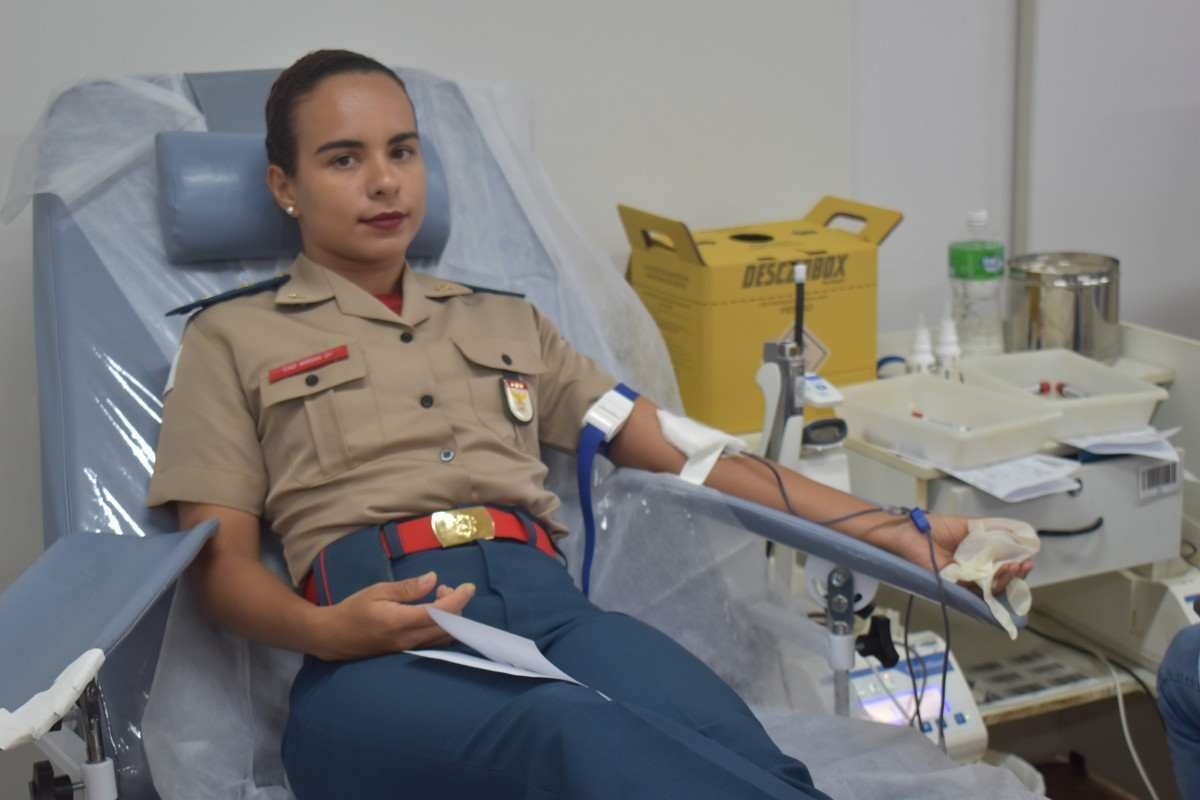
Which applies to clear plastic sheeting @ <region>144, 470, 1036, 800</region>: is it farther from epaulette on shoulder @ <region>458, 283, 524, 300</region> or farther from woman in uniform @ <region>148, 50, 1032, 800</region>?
epaulette on shoulder @ <region>458, 283, 524, 300</region>

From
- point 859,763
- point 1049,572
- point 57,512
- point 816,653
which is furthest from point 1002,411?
point 57,512

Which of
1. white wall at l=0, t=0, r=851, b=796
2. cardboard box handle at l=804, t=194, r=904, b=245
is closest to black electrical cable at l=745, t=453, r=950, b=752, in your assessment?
cardboard box handle at l=804, t=194, r=904, b=245

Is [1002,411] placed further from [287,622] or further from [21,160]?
[21,160]

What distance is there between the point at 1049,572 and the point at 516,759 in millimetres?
1115

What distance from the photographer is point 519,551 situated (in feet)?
5.56

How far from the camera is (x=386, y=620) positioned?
1.48 m

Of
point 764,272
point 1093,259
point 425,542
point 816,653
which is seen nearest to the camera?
point 425,542

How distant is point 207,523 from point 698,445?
0.65 m

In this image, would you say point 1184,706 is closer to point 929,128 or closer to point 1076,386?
point 1076,386

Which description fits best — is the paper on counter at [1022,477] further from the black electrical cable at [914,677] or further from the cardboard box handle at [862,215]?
the cardboard box handle at [862,215]

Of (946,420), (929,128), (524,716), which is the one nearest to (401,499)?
(524,716)

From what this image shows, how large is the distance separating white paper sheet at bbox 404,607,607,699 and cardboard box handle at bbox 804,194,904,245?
1.32 m

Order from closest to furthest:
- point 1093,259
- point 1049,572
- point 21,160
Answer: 1. point 21,160
2. point 1049,572
3. point 1093,259

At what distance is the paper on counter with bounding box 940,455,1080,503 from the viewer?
2068mm
